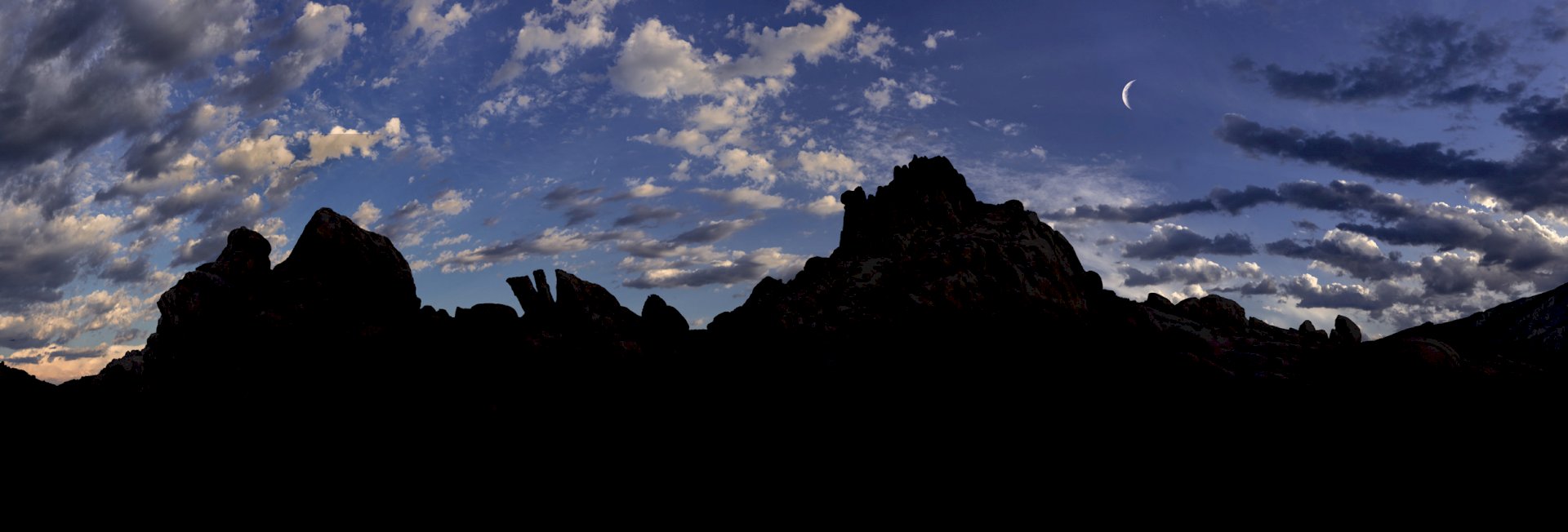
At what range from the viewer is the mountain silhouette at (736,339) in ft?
157

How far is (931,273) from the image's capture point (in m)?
54.9

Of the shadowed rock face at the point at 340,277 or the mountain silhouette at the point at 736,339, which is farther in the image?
the shadowed rock face at the point at 340,277

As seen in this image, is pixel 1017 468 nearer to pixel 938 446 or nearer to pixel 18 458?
pixel 938 446

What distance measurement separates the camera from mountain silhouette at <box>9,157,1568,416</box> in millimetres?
47781

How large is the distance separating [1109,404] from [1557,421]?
18178 mm

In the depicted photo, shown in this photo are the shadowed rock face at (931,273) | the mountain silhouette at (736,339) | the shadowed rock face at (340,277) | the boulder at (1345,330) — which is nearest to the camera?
the mountain silhouette at (736,339)

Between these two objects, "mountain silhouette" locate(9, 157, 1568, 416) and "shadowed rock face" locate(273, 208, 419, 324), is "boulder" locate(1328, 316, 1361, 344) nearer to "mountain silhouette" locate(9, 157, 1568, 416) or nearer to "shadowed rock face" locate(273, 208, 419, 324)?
"mountain silhouette" locate(9, 157, 1568, 416)

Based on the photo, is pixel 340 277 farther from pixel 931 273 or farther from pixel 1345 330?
pixel 1345 330

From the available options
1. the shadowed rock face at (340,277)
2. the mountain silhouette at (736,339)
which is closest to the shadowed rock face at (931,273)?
the mountain silhouette at (736,339)

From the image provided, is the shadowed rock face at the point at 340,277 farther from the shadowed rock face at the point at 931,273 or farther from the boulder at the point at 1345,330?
the boulder at the point at 1345,330

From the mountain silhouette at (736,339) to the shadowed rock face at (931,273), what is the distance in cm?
15

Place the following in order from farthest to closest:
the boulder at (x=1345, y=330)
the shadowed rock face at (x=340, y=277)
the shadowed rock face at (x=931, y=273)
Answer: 1. the boulder at (x=1345, y=330)
2. the shadowed rock face at (x=931, y=273)
3. the shadowed rock face at (x=340, y=277)

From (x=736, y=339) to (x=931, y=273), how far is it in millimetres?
13473

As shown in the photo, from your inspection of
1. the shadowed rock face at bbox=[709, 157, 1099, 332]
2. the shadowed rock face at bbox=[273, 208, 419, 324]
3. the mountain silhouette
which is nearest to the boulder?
the mountain silhouette
